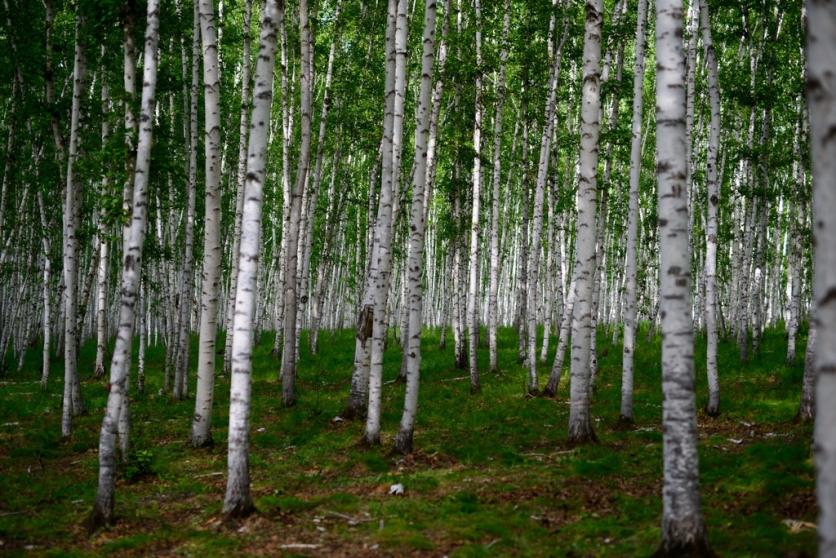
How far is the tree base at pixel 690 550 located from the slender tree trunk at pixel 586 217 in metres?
6.11

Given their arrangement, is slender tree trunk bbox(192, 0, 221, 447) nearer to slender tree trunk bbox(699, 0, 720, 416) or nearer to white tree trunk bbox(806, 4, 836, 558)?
slender tree trunk bbox(699, 0, 720, 416)

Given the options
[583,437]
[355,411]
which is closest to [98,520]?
[355,411]

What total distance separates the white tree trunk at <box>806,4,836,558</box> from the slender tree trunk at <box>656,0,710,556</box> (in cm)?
313

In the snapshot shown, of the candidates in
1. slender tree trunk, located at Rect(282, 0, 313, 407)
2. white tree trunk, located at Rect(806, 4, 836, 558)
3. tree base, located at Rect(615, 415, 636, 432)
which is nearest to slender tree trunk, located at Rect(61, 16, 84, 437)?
slender tree trunk, located at Rect(282, 0, 313, 407)

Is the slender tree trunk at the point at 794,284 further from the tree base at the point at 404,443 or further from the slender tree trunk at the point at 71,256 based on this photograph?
the slender tree trunk at the point at 71,256

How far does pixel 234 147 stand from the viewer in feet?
97.3

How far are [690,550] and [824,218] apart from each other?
3943mm

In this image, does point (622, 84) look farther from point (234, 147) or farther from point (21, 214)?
point (21, 214)

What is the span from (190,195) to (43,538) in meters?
10.9

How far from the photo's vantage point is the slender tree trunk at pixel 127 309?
349 inches

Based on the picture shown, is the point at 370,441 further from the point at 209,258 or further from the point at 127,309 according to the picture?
the point at 127,309

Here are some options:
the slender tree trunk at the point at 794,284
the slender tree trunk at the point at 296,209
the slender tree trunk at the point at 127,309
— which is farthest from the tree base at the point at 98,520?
the slender tree trunk at the point at 794,284

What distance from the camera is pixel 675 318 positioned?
20.4 feet

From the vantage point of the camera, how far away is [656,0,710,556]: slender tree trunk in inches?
234
